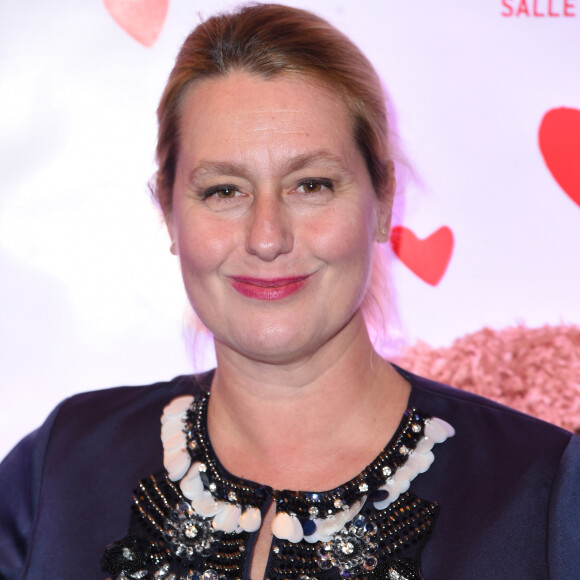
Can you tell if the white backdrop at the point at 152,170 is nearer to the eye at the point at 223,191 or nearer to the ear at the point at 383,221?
the ear at the point at 383,221

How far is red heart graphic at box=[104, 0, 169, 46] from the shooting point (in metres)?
1.80

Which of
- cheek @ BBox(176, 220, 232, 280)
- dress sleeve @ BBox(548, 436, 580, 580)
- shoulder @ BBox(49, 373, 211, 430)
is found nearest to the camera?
dress sleeve @ BBox(548, 436, 580, 580)

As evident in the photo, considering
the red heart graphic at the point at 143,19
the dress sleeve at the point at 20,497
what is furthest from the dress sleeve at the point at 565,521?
the red heart graphic at the point at 143,19

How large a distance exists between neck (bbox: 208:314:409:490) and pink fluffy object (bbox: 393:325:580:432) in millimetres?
393

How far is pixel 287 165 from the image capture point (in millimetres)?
1268

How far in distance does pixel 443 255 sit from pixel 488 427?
49 cm

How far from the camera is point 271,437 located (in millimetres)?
1383

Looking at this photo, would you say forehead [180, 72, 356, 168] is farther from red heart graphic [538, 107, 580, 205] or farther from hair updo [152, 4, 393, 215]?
red heart graphic [538, 107, 580, 205]

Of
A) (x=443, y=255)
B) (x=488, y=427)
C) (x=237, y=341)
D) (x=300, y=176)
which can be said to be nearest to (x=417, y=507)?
(x=488, y=427)

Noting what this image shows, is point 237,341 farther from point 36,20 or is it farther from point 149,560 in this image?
point 36,20

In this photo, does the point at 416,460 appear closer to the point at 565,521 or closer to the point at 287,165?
the point at 565,521

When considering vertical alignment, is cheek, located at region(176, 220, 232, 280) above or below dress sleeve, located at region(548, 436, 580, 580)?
above

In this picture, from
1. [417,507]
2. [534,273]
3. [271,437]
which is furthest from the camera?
[534,273]

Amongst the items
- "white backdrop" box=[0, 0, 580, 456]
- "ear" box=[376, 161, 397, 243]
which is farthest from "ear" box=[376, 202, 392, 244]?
"white backdrop" box=[0, 0, 580, 456]
